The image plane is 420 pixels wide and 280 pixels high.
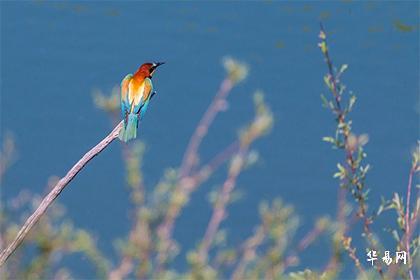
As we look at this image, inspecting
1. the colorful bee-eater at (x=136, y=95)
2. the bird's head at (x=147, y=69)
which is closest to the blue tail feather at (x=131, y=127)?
the colorful bee-eater at (x=136, y=95)

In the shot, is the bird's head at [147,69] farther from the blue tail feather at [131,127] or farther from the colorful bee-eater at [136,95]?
the blue tail feather at [131,127]

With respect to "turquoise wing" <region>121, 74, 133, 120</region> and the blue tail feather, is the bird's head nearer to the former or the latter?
"turquoise wing" <region>121, 74, 133, 120</region>

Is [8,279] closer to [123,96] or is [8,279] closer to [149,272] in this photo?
[149,272]

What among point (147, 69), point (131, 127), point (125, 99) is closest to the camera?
point (131, 127)

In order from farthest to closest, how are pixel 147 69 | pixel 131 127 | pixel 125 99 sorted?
pixel 147 69
pixel 125 99
pixel 131 127

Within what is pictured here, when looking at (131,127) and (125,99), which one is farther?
(125,99)

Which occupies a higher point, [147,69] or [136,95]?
[147,69]

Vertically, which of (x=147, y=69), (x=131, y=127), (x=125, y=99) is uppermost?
(x=147, y=69)

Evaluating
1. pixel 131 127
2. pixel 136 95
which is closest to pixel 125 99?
pixel 136 95

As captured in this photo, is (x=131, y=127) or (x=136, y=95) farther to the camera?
(x=136, y=95)

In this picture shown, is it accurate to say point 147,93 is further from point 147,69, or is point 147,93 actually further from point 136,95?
point 147,69

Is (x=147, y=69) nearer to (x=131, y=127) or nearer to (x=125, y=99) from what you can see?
(x=125, y=99)

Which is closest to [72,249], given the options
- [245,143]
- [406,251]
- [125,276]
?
[125,276]

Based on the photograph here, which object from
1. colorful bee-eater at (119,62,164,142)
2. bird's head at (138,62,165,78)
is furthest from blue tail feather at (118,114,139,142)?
bird's head at (138,62,165,78)
